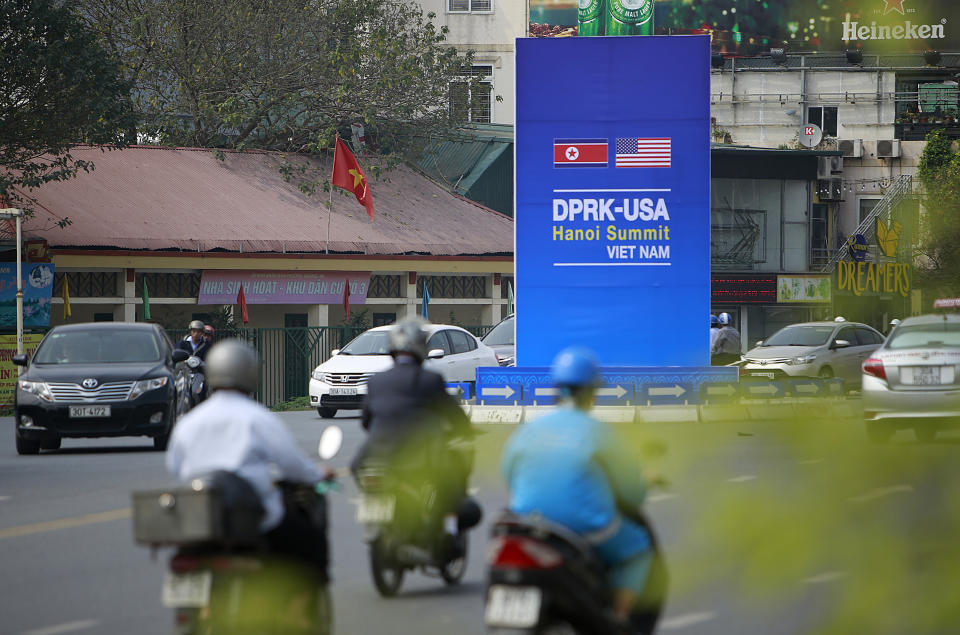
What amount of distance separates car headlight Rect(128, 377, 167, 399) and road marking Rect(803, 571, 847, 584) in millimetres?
16942

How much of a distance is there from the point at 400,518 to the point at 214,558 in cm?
314

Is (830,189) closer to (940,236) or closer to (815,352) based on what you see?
(815,352)

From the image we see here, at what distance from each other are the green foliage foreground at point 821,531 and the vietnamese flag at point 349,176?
34.8 m

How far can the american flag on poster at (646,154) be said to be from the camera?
2477 centimetres

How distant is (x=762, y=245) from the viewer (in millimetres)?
53625

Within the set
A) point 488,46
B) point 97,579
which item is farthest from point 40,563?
point 488,46

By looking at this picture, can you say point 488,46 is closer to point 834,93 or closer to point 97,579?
point 834,93

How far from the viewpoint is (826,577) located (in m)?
2.29

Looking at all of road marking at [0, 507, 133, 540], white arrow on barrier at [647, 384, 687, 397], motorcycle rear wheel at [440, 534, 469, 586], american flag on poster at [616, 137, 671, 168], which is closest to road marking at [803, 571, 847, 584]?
motorcycle rear wheel at [440, 534, 469, 586]

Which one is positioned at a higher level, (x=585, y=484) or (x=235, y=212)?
(x=235, y=212)

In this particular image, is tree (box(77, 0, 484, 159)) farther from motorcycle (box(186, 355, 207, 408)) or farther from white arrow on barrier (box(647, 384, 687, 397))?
white arrow on barrier (box(647, 384, 687, 397))

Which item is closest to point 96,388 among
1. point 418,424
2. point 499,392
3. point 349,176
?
point 499,392

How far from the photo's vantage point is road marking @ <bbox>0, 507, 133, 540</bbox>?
11945 mm

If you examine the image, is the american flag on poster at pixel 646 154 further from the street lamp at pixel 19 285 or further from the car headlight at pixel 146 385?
the street lamp at pixel 19 285
